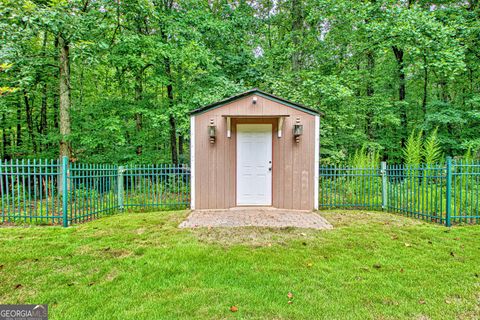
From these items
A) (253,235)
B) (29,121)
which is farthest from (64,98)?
(253,235)

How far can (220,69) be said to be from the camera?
396 inches

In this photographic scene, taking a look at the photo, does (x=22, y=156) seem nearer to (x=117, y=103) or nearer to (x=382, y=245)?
(x=117, y=103)

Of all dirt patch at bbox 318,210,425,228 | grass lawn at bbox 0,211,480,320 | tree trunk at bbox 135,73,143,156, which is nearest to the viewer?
grass lawn at bbox 0,211,480,320

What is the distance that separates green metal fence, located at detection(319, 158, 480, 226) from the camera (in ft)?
17.2

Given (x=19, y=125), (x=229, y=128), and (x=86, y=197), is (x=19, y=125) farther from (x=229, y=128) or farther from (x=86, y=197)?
(x=229, y=128)

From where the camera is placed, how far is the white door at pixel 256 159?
622 centimetres

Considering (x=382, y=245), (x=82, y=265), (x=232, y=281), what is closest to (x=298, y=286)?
(x=232, y=281)

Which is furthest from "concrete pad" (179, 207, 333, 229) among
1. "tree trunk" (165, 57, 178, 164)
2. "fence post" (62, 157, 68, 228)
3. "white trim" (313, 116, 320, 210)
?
"tree trunk" (165, 57, 178, 164)

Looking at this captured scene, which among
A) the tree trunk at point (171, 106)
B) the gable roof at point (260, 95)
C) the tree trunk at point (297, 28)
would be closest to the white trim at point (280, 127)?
the gable roof at point (260, 95)

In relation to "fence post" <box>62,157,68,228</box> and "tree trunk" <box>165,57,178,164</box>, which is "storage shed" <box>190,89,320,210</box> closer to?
"fence post" <box>62,157,68,228</box>

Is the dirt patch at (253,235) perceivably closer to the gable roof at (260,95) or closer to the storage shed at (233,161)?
the storage shed at (233,161)

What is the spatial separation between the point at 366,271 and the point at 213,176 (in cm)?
387

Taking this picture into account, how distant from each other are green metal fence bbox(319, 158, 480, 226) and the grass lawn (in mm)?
804

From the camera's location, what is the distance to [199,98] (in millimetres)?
8320
